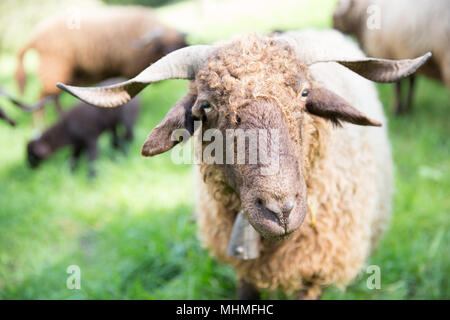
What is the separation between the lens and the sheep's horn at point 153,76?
202 centimetres

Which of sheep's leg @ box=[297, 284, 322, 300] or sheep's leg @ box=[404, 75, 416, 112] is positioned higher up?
sheep's leg @ box=[404, 75, 416, 112]

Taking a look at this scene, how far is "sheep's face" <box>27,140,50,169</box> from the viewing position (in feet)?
19.0

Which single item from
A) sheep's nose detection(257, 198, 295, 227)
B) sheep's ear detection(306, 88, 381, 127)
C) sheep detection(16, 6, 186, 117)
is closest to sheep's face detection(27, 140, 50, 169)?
sheep detection(16, 6, 186, 117)

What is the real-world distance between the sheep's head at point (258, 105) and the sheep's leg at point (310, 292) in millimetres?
1012

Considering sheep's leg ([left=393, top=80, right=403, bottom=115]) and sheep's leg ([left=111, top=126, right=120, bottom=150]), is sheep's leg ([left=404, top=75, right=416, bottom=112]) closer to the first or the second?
sheep's leg ([left=393, top=80, right=403, bottom=115])

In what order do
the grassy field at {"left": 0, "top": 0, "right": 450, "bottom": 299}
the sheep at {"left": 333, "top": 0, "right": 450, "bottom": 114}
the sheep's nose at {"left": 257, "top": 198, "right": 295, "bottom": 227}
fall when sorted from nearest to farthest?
1. the sheep's nose at {"left": 257, "top": 198, "right": 295, "bottom": 227}
2. the grassy field at {"left": 0, "top": 0, "right": 450, "bottom": 299}
3. the sheep at {"left": 333, "top": 0, "right": 450, "bottom": 114}

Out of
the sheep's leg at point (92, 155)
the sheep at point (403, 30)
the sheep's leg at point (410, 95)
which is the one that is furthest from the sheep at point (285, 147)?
the sheep's leg at point (410, 95)

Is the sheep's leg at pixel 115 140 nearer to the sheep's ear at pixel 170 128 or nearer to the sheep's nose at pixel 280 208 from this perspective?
the sheep's ear at pixel 170 128

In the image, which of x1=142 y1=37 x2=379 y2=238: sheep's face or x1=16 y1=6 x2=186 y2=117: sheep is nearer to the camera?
x1=142 y1=37 x2=379 y2=238: sheep's face

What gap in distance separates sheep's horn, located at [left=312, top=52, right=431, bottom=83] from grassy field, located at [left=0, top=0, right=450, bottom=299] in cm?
170

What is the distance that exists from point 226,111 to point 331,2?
9.16 meters
